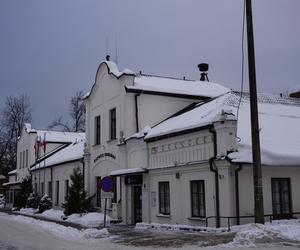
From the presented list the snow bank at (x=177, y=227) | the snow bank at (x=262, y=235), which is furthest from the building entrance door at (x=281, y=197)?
the snow bank at (x=262, y=235)

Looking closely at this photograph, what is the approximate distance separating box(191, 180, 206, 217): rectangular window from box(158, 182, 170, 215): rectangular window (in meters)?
2.02

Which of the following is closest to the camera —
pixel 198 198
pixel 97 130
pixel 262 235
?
pixel 262 235

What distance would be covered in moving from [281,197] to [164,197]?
5.60 metres

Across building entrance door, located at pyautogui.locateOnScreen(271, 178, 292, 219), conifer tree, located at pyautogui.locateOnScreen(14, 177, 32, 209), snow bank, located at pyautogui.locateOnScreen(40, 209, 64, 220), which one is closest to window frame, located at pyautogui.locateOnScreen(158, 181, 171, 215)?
building entrance door, located at pyautogui.locateOnScreen(271, 178, 292, 219)

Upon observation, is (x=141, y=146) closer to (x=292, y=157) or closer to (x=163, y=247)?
(x=292, y=157)

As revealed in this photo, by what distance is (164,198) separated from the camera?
21875 millimetres

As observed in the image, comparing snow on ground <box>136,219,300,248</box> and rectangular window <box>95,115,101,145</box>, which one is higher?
rectangular window <box>95,115,101,145</box>

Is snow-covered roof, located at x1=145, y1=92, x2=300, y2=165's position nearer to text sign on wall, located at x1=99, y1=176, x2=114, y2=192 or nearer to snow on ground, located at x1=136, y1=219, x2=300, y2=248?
text sign on wall, located at x1=99, y1=176, x2=114, y2=192

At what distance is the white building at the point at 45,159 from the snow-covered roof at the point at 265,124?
599 inches

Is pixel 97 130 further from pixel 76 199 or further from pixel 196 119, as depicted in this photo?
pixel 196 119

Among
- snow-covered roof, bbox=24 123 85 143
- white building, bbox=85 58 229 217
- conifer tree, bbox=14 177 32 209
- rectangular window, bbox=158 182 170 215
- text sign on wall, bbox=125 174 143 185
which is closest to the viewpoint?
rectangular window, bbox=158 182 170 215

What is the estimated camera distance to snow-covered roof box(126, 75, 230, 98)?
2685 cm

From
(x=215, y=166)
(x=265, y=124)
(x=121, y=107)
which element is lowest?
(x=215, y=166)

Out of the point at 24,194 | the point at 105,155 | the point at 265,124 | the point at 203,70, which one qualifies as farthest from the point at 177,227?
the point at 24,194
